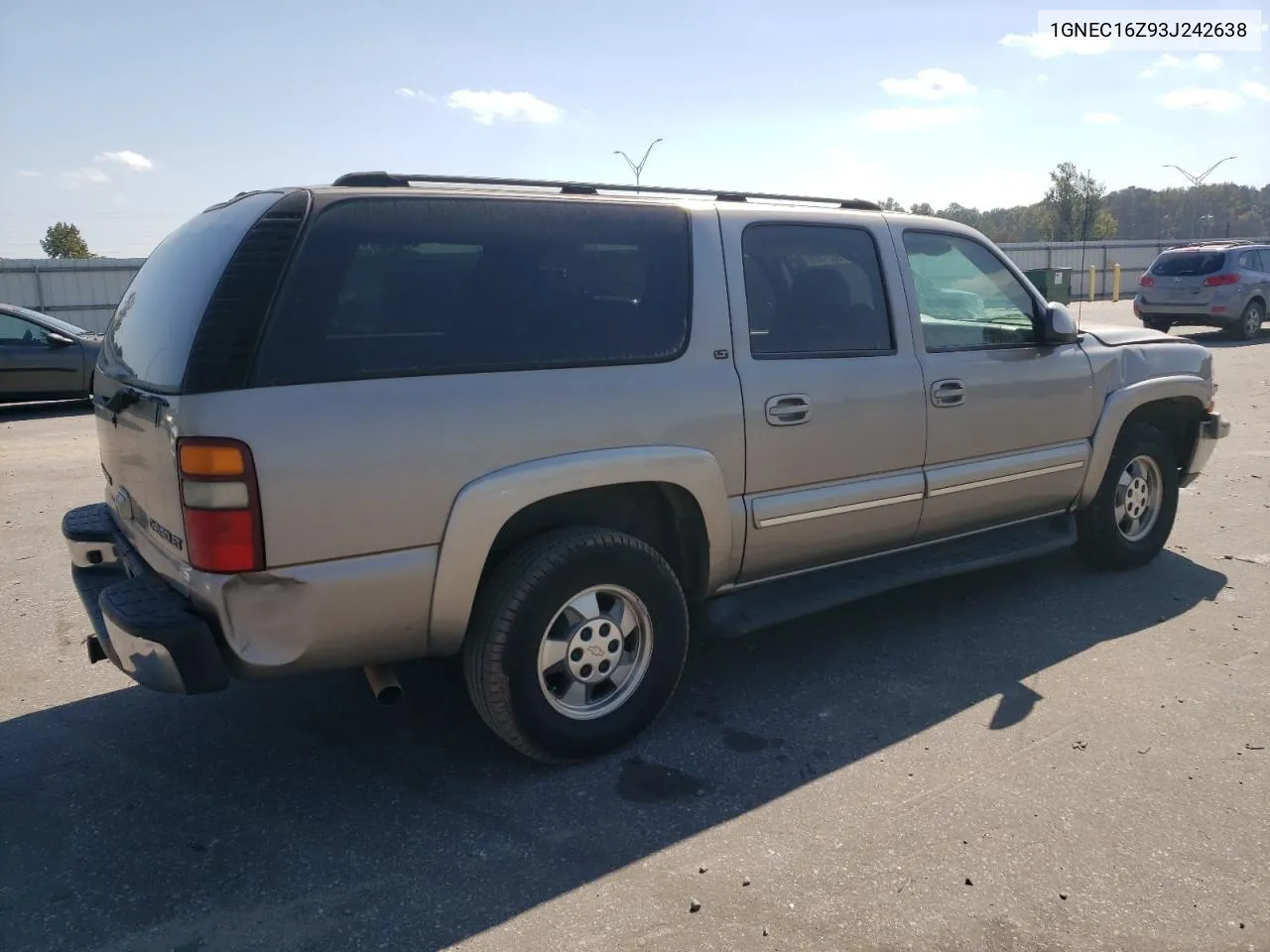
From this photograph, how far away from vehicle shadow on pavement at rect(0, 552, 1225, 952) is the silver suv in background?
612 inches

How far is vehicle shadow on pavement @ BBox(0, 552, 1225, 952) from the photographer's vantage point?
109 inches

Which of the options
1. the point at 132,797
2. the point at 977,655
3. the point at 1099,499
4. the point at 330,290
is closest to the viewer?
the point at 330,290

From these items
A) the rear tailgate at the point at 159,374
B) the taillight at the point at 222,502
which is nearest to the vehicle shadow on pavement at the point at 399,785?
the rear tailgate at the point at 159,374

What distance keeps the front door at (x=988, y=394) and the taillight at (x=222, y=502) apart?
110 inches

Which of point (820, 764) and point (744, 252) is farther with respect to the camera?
point (744, 252)

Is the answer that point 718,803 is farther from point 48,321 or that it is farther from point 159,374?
point 48,321

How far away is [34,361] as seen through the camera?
12.0 metres

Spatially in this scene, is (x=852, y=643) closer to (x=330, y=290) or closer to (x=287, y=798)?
(x=287, y=798)

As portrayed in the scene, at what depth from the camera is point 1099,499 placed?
532 cm

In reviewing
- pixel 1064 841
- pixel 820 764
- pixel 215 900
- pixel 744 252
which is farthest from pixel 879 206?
pixel 215 900

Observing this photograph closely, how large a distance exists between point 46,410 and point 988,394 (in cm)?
1218

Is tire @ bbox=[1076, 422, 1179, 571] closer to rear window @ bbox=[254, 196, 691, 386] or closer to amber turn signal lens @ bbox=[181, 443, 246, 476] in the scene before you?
rear window @ bbox=[254, 196, 691, 386]

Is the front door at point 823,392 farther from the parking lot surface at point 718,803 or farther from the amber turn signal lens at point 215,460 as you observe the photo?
the amber turn signal lens at point 215,460

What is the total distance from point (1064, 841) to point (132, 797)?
2922 mm
